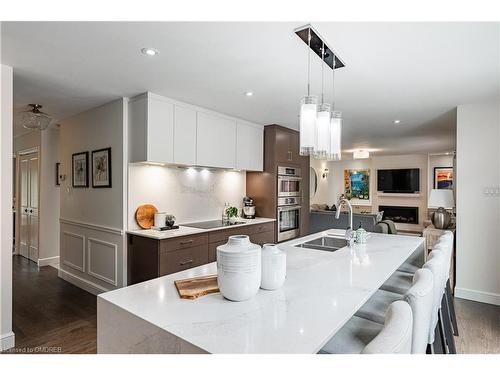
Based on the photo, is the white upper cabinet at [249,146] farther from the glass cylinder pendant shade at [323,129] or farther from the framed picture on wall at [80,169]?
the glass cylinder pendant shade at [323,129]

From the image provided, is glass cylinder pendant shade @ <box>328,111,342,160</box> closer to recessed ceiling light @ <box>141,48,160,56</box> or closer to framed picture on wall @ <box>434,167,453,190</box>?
recessed ceiling light @ <box>141,48,160,56</box>

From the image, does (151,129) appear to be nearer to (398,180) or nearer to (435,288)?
(435,288)

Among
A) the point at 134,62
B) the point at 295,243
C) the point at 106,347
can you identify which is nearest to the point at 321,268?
the point at 295,243

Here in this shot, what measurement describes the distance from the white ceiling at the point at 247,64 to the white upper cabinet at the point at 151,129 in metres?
0.15

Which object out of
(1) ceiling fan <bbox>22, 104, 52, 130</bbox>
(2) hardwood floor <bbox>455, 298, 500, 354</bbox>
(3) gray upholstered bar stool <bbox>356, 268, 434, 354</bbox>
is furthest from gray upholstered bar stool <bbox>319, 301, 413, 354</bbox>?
(1) ceiling fan <bbox>22, 104, 52, 130</bbox>

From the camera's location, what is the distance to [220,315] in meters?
1.12

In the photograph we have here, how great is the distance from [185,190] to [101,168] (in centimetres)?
103

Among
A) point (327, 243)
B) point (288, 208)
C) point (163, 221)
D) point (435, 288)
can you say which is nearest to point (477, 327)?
point (327, 243)

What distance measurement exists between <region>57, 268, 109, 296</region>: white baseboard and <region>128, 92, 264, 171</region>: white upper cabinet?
1.60 metres

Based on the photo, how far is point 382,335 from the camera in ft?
2.89

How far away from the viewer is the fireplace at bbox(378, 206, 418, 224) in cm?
851

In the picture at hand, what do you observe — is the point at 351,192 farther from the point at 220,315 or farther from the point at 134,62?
the point at 220,315
